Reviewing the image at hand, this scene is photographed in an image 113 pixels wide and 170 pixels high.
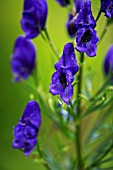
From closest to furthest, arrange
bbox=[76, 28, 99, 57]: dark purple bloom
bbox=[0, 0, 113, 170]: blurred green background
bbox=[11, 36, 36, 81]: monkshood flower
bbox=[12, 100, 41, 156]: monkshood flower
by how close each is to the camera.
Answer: bbox=[76, 28, 99, 57]: dark purple bloom < bbox=[12, 100, 41, 156]: monkshood flower < bbox=[11, 36, 36, 81]: monkshood flower < bbox=[0, 0, 113, 170]: blurred green background

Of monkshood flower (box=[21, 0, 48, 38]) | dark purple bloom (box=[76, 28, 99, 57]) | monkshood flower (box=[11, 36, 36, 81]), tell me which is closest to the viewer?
dark purple bloom (box=[76, 28, 99, 57])

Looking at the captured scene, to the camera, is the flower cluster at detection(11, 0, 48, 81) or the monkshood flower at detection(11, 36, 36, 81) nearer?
the flower cluster at detection(11, 0, 48, 81)

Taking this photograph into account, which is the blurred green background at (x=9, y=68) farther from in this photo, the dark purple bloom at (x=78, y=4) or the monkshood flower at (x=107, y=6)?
the monkshood flower at (x=107, y=6)

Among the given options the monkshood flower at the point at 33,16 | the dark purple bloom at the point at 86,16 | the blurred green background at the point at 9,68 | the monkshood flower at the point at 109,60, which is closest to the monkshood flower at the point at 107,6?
the dark purple bloom at the point at 86,16

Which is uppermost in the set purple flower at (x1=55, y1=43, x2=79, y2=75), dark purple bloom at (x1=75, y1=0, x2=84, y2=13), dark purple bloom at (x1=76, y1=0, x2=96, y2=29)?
dark purple bloom at (x1=75, y1=0, x2=84, y2=13)

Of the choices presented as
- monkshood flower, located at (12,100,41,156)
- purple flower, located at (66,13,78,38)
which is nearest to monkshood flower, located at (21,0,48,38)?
purple flower, located at (66,13,78,38)

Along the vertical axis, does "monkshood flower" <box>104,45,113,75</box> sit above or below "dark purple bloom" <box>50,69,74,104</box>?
above

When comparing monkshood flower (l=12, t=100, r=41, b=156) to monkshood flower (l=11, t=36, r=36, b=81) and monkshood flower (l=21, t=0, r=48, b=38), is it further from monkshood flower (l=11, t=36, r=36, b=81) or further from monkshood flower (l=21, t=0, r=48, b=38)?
monkshood flower (l=11, t=36, r=36, b=81)

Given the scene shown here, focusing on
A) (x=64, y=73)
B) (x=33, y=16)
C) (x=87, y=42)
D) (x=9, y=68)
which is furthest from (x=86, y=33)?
(x=9, y=68)
